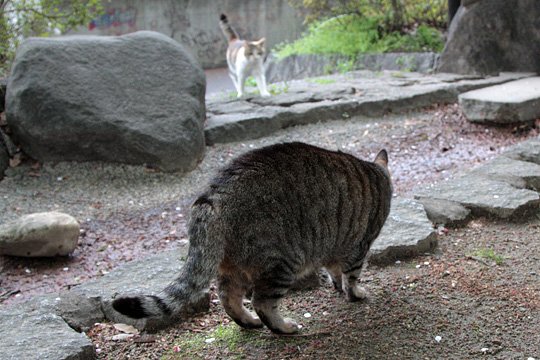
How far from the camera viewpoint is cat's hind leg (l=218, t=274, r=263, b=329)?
300 cm

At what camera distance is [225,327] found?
3.21 metres

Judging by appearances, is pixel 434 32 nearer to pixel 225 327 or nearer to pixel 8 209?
pixel 8 209

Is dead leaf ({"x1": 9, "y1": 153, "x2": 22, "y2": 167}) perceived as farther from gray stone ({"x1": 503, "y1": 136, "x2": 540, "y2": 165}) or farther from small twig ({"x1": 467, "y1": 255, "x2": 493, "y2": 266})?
gray stone ({"x1": 503, "y1": 136, "x2": 540, "y2": 165})

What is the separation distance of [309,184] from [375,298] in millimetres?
821

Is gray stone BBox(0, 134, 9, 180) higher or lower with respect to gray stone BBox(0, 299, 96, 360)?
higher

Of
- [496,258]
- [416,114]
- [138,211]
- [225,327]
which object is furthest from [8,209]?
[416,114]

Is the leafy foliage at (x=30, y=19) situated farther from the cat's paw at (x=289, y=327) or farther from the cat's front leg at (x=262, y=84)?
the cat's paw at (x=289, y=327)

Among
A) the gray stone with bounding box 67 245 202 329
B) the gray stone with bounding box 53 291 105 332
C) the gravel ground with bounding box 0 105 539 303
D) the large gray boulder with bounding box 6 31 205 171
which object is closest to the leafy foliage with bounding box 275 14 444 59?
the gravel ground with bounding box 0 105 539 303

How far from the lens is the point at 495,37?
8.59 metres

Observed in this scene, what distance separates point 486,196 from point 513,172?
64cm

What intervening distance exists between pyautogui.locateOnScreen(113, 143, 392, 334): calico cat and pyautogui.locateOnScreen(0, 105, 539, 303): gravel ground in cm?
138

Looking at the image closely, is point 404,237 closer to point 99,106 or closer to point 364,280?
point 364,280

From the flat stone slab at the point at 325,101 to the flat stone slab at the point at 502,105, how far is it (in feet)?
2.95

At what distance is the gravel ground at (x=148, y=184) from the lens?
426 cm
